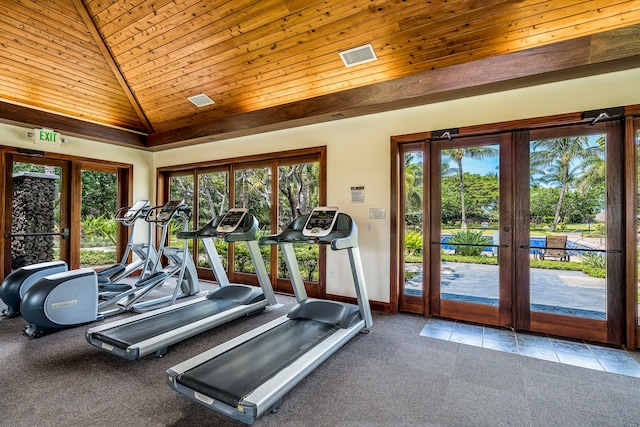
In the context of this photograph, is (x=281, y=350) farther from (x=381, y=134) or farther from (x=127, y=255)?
(x=127, y=255)

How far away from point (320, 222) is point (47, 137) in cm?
497

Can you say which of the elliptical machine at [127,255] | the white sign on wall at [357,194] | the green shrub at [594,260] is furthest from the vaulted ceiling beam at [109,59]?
the green shrub at [594,260]

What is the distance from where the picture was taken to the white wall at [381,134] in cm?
328

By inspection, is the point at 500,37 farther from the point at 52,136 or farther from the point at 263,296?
the point at 52,136

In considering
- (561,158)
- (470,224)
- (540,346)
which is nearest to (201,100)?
(470,224)

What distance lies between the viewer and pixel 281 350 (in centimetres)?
271

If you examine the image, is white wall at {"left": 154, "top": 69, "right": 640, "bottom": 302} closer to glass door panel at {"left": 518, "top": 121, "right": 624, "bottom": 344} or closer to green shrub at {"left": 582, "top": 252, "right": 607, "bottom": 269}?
glass door panel at {"left": 518, "top": 121, "right": 624, "bottom": 344}

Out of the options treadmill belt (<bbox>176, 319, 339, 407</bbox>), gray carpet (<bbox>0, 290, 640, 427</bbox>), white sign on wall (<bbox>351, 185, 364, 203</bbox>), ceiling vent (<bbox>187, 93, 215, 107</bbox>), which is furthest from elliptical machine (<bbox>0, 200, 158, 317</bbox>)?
white sign on wall (<bbox>351, 185, 364, 203</bbox>)

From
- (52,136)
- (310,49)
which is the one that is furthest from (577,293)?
(52,136)

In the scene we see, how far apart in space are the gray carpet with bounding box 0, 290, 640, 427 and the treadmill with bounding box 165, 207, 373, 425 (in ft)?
0.59

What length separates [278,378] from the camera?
222 cm

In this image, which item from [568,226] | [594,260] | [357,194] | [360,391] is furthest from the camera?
[357,194]

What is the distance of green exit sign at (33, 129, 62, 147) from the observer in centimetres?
512

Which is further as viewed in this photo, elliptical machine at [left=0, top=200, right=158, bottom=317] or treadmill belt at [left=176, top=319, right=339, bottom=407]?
elliptical machine at [left=0, top=200, right=158, bottom=317]
